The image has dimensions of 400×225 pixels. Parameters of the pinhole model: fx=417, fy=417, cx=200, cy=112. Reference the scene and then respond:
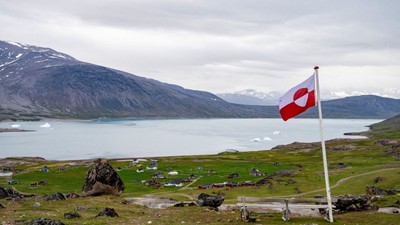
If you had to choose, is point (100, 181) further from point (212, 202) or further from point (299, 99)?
point (299, 99)

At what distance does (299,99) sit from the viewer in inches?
968

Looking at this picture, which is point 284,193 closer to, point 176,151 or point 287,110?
point 287,110

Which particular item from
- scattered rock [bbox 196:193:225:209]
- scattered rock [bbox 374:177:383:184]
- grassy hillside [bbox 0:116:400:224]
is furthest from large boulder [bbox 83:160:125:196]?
scattered rock [bbox 374:177:383:184]

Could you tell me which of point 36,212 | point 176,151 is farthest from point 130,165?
point 36,212

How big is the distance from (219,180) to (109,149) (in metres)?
116

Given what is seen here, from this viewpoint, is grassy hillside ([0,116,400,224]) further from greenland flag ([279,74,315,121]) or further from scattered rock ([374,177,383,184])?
greenland flag ([279,74,315,121])

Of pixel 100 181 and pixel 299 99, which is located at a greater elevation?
pixel 299 99

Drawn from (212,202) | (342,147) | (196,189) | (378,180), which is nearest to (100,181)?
(212,202)

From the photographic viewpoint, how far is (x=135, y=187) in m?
74.8

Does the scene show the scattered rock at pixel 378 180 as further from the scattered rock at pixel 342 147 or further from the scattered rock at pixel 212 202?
the scattered rock at pixel 342 147

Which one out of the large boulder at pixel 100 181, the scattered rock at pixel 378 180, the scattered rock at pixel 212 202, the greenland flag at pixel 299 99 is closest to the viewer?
the greenland flag at pixel 299 99

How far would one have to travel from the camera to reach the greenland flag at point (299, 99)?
24.2 metres

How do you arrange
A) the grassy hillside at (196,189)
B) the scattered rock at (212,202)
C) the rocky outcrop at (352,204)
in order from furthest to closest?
1. the scattered rock at (212,202)
2. the rocky outcrop at (352,204)
3. the grassy hillside at (196,189)

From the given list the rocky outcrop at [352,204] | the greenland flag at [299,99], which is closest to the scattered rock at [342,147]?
the rocky outcrop at [352,204]
